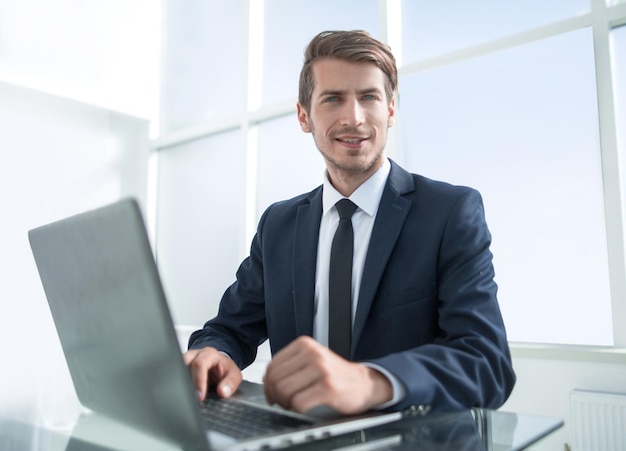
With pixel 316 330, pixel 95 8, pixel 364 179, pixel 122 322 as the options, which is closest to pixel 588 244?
pixel 364 179

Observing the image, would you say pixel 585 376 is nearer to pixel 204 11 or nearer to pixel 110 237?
pixel 110 237

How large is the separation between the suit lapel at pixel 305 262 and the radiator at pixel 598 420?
137 cm

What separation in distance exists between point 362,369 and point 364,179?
0.78 metres

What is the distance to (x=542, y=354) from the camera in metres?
2.24

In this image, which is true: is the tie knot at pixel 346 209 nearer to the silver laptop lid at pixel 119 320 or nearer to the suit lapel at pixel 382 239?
the suit lapel at pixel 382 239

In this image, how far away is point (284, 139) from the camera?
3713mm

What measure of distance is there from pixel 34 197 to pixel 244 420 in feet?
11.8

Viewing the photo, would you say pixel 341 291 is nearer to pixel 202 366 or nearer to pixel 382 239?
pixel 382 239

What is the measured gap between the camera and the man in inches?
29.2

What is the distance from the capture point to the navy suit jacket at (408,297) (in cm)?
86

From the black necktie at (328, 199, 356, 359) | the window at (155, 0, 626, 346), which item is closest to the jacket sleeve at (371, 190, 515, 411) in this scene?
the black necktie at (328, 199, 356, 359)

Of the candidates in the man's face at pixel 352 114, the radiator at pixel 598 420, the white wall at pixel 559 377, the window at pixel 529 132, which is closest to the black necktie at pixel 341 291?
the man's face at pixel 352 114

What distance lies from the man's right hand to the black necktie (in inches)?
13.2

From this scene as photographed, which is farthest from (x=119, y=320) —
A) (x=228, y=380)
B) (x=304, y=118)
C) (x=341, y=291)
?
(x=304, y=118)
